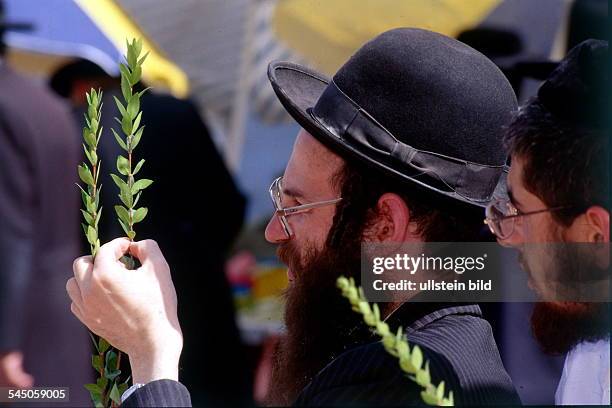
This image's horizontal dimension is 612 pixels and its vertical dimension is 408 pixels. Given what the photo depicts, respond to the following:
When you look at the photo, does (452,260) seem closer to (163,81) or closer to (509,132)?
(509,132)

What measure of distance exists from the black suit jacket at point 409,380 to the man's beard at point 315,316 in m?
0.14

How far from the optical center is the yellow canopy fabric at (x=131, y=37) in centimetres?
345

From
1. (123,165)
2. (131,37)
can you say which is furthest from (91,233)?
(131,37)

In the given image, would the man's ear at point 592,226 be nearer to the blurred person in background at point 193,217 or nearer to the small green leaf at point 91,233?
the small green leaf at point 91,233

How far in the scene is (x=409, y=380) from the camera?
153cm

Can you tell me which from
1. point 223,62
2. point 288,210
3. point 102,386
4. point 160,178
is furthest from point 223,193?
point 102,386

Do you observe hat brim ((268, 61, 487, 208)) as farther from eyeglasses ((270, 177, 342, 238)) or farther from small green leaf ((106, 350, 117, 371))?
small green leaf ((106, 350, 117, 371))

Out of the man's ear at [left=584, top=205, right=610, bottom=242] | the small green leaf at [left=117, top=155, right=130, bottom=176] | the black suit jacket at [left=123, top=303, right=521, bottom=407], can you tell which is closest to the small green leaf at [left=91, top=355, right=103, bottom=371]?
the black suit jacket at [left=123, top=303, right=521, bottom=407]

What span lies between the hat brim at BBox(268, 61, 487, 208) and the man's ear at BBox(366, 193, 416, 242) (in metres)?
0.06

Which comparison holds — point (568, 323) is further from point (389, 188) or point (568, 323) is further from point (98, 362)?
point (98, 362)

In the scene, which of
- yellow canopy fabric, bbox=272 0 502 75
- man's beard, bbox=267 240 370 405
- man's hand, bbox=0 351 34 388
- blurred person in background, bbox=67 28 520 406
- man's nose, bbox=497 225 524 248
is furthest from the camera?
man's hand, bbox=0 351 34 388

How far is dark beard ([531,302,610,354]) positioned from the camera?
1.56 m

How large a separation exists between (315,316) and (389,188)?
11.2 inches

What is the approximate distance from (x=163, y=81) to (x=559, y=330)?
A: 2.32 metres
